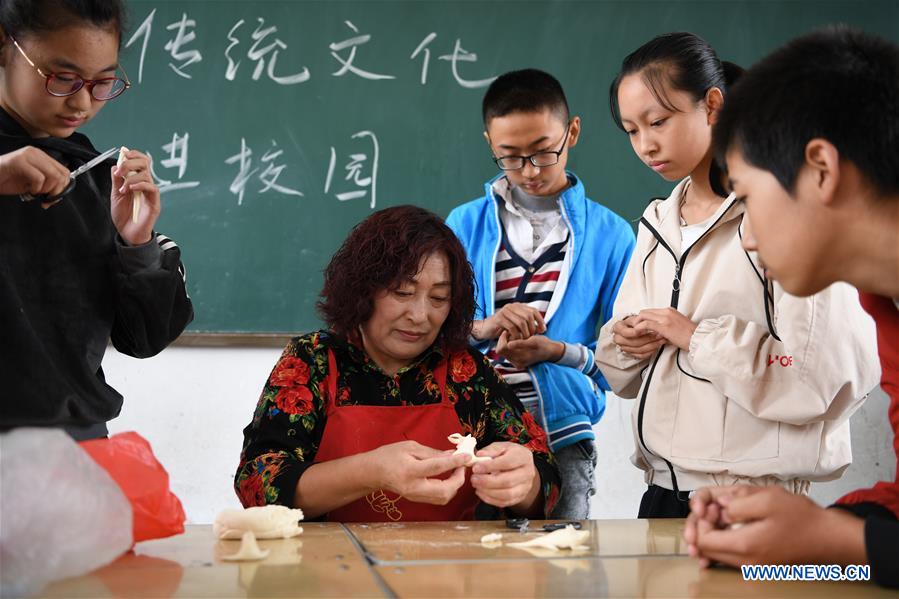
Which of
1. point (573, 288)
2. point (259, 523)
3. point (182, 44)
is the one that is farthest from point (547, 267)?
point (182, 44)

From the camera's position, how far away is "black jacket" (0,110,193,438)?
62.5 inches

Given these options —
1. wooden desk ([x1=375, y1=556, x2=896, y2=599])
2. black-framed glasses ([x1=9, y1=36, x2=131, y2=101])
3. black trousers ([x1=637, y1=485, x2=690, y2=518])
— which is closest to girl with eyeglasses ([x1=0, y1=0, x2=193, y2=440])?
black-framed glasses ([x1=9, y1=36, x2=131, y2=101])

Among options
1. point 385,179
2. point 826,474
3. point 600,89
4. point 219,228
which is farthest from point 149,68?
point 826,474

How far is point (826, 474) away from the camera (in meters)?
1.81

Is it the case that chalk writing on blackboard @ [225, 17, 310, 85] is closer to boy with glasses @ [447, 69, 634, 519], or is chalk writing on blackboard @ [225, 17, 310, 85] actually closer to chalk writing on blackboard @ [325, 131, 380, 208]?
chalk writing on blackboard @ [325, 131, 380, 208]

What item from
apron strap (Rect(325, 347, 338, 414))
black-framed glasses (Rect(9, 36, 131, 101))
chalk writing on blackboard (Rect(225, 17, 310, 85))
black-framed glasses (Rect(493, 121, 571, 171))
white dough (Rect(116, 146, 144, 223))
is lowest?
apron strap (Rect(325, 347, 338, 414))

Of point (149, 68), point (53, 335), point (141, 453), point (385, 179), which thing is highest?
point (149, 68)

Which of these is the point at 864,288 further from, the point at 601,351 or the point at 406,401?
the point at 406,401

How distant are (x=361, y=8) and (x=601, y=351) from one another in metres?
1.87

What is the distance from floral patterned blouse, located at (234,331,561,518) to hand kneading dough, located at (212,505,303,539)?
206mm

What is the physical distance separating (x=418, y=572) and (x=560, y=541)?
275 millimetres

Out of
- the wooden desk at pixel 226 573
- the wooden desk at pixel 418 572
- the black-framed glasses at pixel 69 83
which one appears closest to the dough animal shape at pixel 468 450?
the wooden desk at pixel 418 572

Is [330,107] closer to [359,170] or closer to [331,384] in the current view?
[359,170]

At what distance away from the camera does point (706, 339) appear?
1.81 metres
